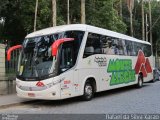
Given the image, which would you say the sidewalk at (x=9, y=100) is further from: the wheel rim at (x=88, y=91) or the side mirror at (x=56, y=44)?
the side mirror at (x=56, y=44)

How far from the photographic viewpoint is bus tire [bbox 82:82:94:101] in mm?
15854

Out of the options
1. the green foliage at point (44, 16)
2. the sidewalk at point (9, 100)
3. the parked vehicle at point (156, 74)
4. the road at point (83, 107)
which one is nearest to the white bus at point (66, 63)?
the road at point (83, 107)

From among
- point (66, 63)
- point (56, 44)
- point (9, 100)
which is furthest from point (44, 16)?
point (56, 44)

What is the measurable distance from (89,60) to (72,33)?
5.57 feet

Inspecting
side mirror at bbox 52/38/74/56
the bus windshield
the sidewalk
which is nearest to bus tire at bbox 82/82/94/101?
the bus windshield

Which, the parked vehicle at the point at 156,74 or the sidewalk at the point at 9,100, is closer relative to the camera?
the sidewalk at the point at 9,100

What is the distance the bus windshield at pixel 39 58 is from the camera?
1419 centimetres

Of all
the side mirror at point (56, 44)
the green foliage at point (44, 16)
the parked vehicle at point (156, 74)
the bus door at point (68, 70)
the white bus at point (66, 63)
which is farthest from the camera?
the green foliage at point (44, 16)

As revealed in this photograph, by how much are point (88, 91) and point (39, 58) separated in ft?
9.72

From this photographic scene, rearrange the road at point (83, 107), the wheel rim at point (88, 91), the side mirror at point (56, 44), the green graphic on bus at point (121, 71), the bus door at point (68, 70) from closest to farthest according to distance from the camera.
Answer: the road at point (83, 107)
the side mirror at point (56, 44)
the bus door at point (68, 70)
the wheel rim at point (88, 91)
the green graphic on bus at point (121, 71)

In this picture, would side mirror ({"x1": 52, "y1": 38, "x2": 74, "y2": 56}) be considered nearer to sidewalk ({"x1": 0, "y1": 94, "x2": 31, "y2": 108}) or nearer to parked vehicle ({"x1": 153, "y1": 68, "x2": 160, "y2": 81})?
sidewalk ({"x1": 0, "y1": 94, "x2": 31, "y2": 108})

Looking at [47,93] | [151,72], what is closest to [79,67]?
[47,93]

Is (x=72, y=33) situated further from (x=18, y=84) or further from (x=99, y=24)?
(x=99, y=24)

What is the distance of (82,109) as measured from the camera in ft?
43.5
